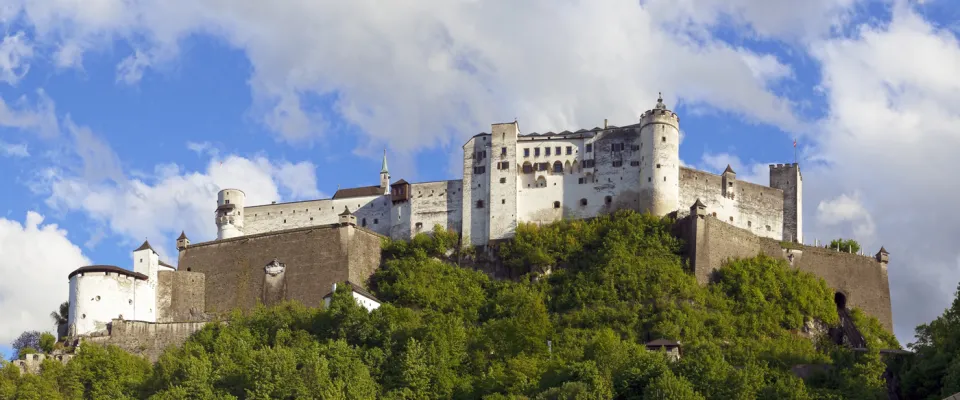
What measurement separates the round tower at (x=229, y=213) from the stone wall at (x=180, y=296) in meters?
6.11

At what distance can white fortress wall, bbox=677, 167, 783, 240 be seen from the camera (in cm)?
8294

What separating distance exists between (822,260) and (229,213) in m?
34.1

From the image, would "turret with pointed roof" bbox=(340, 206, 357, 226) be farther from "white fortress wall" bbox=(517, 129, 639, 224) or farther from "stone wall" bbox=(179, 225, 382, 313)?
"white fortress wall" bbox=(517, 129, 639, 224)

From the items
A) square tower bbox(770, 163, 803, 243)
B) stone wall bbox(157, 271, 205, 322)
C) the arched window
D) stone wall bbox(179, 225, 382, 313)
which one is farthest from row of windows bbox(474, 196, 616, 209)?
stone wall bbox(157, 271, 205, 322)

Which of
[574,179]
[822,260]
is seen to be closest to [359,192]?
[574,179]

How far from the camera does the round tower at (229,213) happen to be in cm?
8806

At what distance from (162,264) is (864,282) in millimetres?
38170

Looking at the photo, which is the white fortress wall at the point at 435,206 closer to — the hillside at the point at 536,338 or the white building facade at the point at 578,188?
the white building facade at the point at 578,188

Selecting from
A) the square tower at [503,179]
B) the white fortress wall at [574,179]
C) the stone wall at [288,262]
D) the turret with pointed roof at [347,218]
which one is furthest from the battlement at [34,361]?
the white fortress wall at [574,179]

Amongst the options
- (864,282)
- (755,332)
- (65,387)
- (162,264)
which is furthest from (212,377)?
(864,282)

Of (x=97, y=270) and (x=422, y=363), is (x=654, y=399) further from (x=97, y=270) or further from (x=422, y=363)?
(x=97, y=270)

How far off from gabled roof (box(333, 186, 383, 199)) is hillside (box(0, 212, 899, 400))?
229 inches

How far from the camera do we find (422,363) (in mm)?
68562

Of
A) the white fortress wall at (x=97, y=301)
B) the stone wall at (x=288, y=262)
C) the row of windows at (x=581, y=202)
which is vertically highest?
the row of windows at (x=581, y=202)
